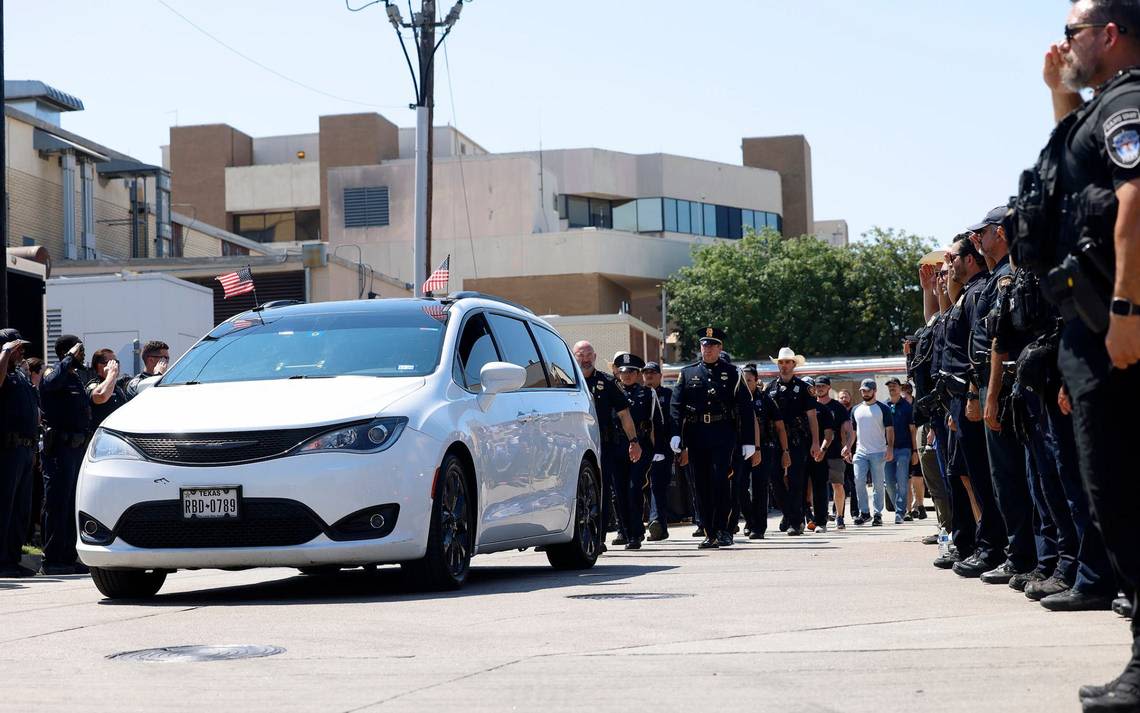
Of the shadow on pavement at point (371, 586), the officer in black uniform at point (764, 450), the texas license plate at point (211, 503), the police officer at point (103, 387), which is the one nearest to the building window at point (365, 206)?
the officer in black uniform at point (764, 450)

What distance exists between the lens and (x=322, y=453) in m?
9.34

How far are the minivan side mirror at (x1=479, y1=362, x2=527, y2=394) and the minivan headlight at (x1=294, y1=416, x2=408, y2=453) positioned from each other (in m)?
1.06

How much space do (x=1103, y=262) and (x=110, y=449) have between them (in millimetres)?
6261

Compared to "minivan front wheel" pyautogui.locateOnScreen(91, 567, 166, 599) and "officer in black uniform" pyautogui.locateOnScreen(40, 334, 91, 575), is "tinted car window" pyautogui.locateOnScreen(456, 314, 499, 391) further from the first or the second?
"officer in black uniform" pyautogui.locateOnScreen(40, 334, 91, 575)

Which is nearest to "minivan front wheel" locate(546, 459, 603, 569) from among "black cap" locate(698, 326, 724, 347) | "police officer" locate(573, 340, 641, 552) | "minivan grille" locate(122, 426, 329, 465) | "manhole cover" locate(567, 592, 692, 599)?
"manhole cover" locate(567, 592, 692, 599)

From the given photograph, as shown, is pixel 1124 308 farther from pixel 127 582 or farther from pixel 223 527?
pixel 127 582

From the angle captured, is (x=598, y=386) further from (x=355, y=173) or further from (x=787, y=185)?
(x=787, y=185)

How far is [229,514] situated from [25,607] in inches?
61.7

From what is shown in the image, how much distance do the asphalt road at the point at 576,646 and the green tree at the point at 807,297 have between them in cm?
6417

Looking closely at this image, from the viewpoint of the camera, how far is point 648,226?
91.7 m

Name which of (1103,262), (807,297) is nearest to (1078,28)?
(1103,262)

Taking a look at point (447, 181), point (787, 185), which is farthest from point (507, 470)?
point (787, 185)

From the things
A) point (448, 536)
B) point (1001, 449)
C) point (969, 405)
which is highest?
point (969, 405)

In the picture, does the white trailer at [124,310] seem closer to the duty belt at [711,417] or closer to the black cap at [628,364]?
the black cap at [628,364]
